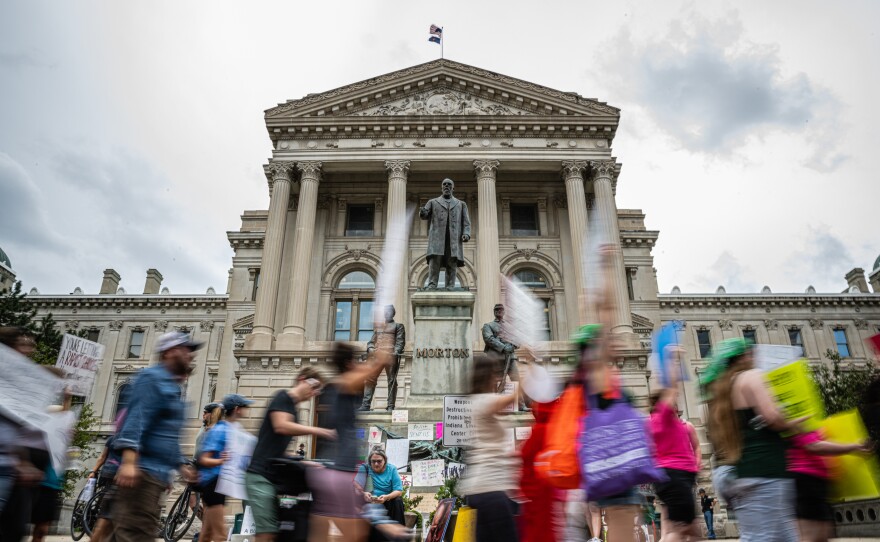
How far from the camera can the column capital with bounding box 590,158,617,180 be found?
30.3 m

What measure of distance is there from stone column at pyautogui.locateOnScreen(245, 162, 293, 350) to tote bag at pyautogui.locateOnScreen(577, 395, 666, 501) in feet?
78.0

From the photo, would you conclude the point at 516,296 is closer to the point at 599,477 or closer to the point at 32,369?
the point at 599,477

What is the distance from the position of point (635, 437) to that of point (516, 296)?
1795 mm

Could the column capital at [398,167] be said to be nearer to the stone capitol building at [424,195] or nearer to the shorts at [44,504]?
the stone capitol building at [424,195]

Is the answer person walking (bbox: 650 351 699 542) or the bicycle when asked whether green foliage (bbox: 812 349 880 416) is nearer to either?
person walking (bbox: 650 351 699 542)

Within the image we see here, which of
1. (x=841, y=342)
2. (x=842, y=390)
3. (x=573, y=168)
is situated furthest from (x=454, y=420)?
(x=841, y=342)

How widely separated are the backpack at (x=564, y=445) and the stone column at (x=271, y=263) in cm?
2356

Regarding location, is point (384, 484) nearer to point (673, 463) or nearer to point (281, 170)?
point (673, 463)

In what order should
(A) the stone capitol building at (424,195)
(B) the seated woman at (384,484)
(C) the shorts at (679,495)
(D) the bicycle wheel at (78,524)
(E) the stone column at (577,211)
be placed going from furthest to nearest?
(E) the stone column at (577,211), (A) the stone capitol building at (424,195), (D) the bicycle wheel at (78,524), (B) the seated woman at (384,484), (C) the shorts at (679,495)

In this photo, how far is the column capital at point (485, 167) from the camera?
98.6 ft

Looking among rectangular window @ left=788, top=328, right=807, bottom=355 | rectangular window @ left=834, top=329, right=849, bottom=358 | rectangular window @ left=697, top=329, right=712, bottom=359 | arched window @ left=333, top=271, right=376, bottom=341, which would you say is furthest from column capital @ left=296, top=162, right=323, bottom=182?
rectangular window @ left=834, top=329, right=849, bottom=358

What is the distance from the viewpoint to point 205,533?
18.3 ft

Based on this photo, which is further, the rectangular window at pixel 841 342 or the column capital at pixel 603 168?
the rectangular window at pixel 841 342

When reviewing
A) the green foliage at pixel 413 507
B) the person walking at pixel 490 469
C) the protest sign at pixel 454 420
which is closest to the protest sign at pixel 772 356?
Answer: the person walking at pixel 490 469
